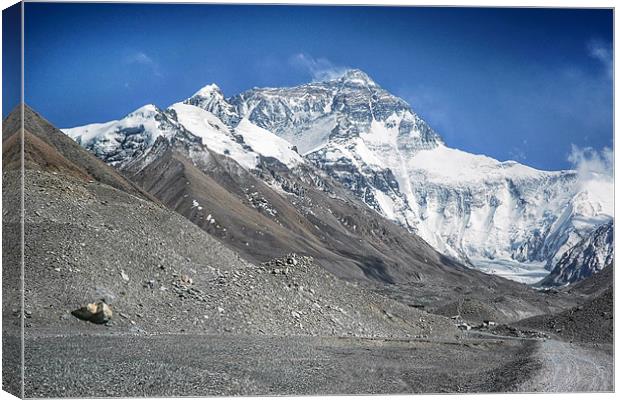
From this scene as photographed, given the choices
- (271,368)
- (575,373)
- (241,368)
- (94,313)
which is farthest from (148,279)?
(575,373)

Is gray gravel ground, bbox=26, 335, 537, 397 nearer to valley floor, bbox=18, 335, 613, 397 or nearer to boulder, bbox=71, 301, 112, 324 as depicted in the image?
valley floor, bbox=18, 335, 613, 397

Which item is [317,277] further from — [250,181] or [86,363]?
[250,181]

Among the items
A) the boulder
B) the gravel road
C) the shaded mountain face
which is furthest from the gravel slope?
the gravel road

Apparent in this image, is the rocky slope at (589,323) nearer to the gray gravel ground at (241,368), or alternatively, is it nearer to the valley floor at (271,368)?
the valley floor at (271,368)

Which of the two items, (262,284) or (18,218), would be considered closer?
(18,218)

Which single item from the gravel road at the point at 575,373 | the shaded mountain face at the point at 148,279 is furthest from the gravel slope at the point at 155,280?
the gravel road at the point at 575,373

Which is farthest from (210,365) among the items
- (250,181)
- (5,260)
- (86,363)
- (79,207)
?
(250,181)

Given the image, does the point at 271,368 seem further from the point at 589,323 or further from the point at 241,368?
the point at 589,323
